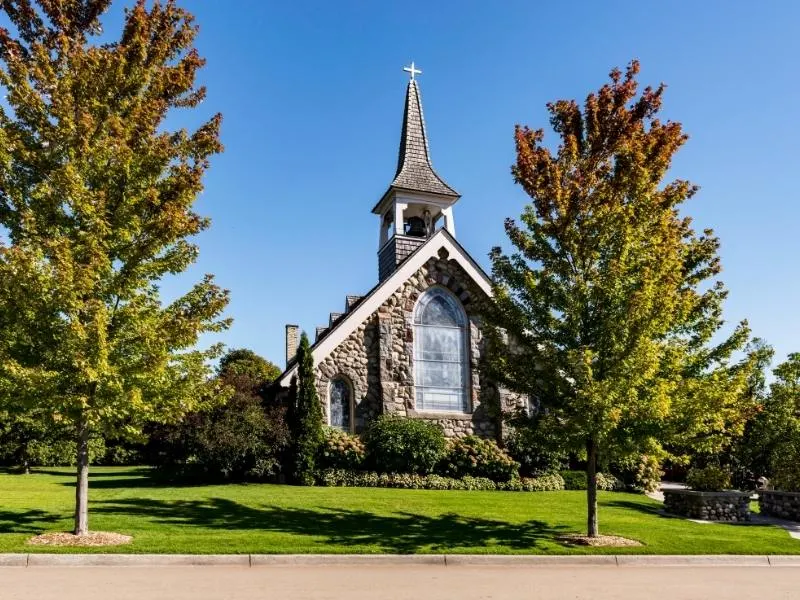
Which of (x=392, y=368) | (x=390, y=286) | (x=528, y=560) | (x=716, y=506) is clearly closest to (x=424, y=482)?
(x=392, y=368)

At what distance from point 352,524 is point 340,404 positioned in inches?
367

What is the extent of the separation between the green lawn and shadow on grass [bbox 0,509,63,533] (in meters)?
0.03

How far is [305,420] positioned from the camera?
19766mm

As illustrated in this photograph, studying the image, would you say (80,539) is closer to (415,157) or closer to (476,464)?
(476,464)

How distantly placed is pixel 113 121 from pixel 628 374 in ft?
30.9

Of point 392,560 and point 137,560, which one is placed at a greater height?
point 137,560

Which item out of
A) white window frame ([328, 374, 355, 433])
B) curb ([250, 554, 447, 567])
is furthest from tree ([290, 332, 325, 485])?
curb ([250, 554, 447, 567])

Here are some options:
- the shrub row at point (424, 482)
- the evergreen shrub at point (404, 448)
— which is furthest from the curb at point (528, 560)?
the evergreen shrub at point (404, 448)

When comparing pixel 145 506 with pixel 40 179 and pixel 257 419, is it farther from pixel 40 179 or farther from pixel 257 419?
pixel 40 179

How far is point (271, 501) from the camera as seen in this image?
15430 millimetres

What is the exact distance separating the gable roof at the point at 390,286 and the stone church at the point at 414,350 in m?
0.03

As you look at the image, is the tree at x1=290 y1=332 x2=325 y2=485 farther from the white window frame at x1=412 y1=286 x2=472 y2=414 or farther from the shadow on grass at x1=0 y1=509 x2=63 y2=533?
the shadow on grass at x1=0 y1=509 x2=63 y2=533

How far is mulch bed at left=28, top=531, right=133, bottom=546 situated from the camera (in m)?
9.98

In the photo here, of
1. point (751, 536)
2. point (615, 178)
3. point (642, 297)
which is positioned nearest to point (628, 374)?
point (642, 297)
